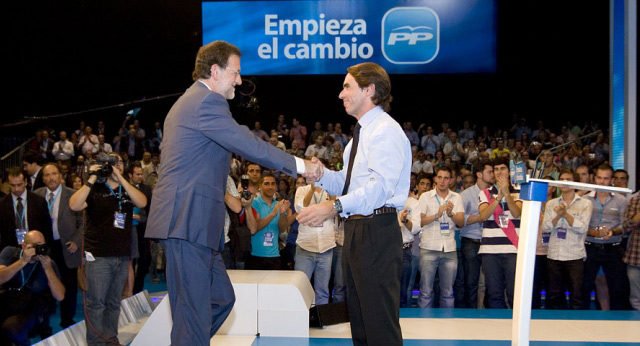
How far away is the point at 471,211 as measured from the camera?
7.01 m

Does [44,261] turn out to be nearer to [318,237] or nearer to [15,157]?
[318,237]

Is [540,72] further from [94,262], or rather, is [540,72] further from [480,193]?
[94,262]

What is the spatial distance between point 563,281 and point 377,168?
4700 mm

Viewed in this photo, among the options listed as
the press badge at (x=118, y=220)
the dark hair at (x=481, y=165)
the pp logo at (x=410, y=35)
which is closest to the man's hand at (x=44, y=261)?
the press badge at (x=118, y=220)

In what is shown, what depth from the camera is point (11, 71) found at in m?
15.7

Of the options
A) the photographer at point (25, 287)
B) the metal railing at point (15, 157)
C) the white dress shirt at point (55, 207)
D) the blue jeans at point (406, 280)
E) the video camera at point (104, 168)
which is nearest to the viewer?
the photographer at point (25, 287)

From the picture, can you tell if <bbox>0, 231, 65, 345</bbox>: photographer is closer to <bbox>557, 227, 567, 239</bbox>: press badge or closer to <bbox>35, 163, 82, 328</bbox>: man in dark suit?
<bbox>35, 163, 82, 328</bbox>: man in dark suit

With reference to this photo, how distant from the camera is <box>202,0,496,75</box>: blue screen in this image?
13.1 meters

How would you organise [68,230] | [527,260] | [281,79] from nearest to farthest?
[527,260] < [68,230] < [281,79]

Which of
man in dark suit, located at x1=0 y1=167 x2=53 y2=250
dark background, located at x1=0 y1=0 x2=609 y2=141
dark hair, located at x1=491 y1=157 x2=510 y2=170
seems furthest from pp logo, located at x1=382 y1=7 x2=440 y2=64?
man in dark suit, located at x1=0 y1=167 x2=53 y2=250

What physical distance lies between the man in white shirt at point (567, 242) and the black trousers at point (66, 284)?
5.16m

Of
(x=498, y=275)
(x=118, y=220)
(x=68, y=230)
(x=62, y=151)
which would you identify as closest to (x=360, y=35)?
(x=62, y=151)

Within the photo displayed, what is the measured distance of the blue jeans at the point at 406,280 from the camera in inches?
279

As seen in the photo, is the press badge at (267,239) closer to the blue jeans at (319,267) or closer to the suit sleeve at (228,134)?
the blue jeans at (319,267)
